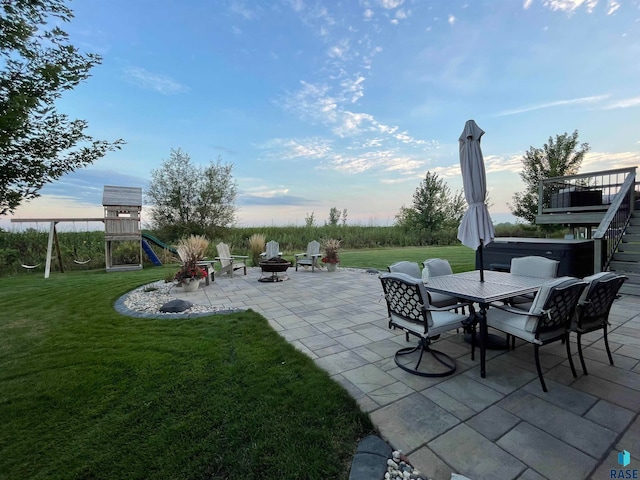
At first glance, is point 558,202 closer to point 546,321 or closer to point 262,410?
point 546,321

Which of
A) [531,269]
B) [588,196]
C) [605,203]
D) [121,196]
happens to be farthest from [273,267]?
[605,203]

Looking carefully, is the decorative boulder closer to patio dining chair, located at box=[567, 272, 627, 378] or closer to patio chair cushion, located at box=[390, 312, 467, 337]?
patio chair cushion, located at box=[390, 312, 467, 337]

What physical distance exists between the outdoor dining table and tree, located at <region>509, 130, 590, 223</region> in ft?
42.2

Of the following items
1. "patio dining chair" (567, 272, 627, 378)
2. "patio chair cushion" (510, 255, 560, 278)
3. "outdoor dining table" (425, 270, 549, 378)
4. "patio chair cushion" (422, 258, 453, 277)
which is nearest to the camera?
"patio dining chair" (567, 272, 627, 378)

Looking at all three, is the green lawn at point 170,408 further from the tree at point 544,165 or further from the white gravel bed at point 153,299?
the tree at point 544,165

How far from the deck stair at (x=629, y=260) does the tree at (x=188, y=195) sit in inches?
552

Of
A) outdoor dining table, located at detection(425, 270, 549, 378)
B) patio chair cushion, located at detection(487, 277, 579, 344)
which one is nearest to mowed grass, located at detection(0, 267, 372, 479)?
outdoor dining table, located at detection(425, 270, 549, 378)

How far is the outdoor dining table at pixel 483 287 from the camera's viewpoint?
2.31 m

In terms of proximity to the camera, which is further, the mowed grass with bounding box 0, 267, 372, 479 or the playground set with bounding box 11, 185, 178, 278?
the playground set with bounding box 11, 185, 178, 278

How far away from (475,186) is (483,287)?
109 centimetres

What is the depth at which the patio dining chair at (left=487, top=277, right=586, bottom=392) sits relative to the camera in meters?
2.02

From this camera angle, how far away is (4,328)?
12.3 feet

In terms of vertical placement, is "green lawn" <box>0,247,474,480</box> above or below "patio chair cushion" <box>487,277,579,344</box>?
below

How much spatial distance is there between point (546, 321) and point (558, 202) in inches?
349
